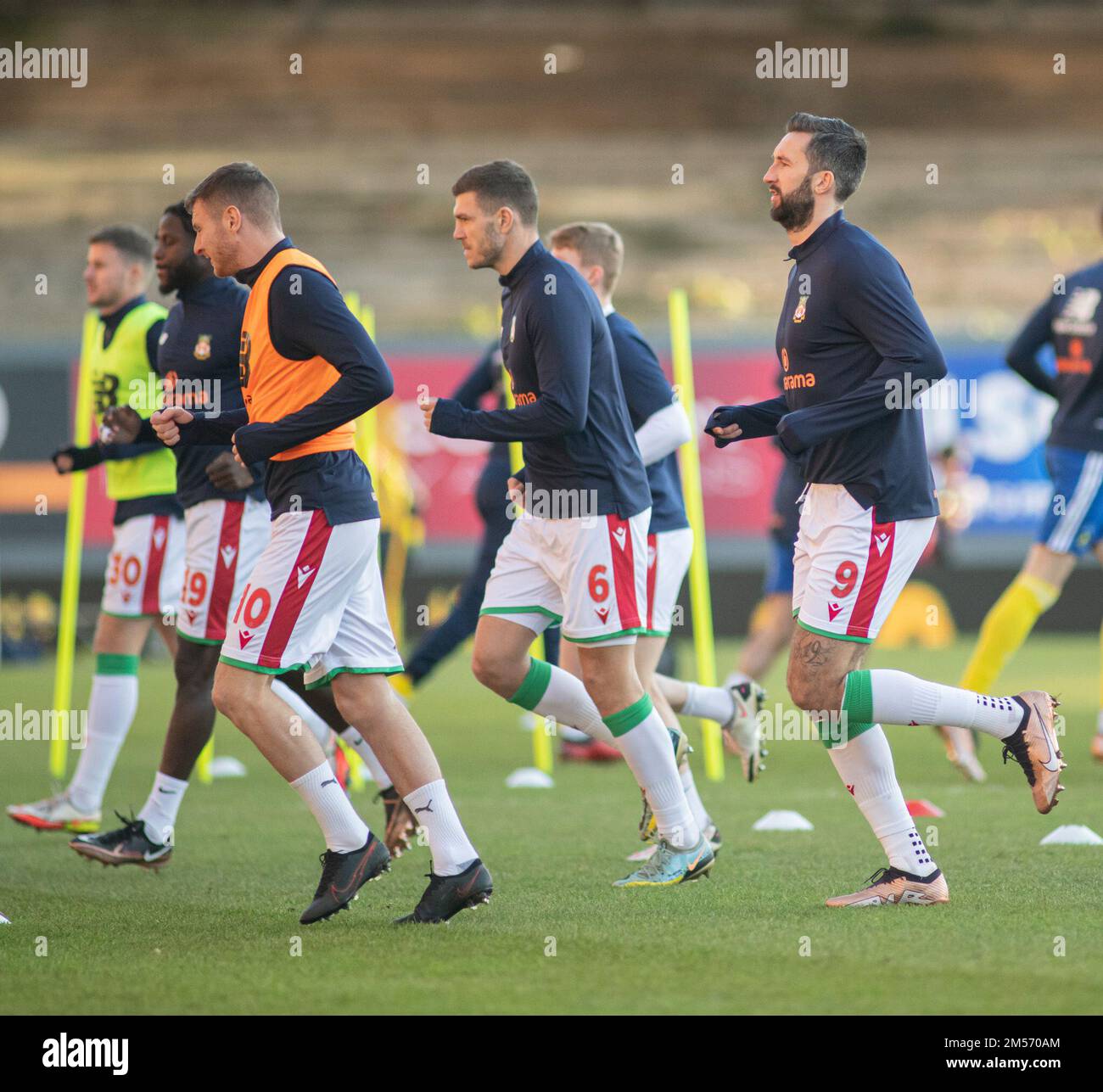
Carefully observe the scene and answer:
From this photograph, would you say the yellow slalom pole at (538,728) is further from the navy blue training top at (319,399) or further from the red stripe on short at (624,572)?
the navy blue training top at (319,399)

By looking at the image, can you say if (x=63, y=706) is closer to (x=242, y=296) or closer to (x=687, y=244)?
(x=242, y=296)

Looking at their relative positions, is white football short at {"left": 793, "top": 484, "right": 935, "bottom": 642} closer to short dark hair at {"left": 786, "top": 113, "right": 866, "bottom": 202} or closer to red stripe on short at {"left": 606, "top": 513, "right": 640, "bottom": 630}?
red stripe on short at {"left": 606, "top": 513, "right": 640, "bottom": 630}

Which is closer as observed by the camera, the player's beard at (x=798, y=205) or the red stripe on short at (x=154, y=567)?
the player's beard at (x=798, y=205)

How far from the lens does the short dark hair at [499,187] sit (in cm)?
507

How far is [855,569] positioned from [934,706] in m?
0.47

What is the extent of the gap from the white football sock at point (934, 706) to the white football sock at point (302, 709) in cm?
248

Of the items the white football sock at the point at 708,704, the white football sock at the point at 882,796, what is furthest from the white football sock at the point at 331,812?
the white football sock at the point at 708,704

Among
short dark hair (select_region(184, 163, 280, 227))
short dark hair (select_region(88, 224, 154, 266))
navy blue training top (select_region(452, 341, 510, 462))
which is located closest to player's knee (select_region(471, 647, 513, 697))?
short dark hair (select_region(184, 163, 280, 227))

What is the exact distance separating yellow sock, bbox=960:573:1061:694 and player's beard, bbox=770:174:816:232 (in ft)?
10.9

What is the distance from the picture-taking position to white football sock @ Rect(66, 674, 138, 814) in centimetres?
679

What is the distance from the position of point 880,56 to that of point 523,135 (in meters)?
A: 5.75

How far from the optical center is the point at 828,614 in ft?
15.6

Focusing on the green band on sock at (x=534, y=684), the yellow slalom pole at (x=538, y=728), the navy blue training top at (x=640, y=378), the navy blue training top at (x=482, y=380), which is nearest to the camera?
the green band on sock at (x=534, y=684)
